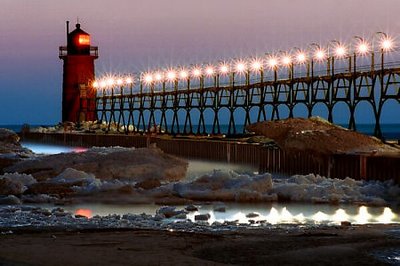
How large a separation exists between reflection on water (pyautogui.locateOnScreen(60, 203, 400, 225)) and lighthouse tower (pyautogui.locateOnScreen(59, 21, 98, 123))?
72386 mm

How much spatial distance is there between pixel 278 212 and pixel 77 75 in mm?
76072

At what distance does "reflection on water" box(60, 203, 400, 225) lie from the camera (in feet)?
55.9

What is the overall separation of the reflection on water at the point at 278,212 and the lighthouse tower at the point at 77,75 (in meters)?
72.4

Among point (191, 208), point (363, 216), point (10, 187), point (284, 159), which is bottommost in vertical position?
point (363, 216)

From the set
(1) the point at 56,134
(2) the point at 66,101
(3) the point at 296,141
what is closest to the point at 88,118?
(2) the point at 66,101

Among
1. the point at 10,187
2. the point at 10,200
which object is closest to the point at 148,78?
the point at 10,187

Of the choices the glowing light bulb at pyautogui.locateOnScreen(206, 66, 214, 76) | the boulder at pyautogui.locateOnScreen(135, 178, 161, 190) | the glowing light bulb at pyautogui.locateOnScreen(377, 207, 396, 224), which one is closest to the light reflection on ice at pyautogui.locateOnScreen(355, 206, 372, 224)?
the glowing light bulb at pyautogui.locateOnScreen(377, 207, 396, 224)

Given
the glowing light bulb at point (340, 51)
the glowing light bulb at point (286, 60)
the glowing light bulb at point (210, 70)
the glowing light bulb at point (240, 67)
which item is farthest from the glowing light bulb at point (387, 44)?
the glowing light bulb at point (210, 70)

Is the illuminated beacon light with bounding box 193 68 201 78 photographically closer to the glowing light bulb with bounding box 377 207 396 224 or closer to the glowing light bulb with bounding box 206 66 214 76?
the glowing light bulb with bounding box 206 66 214 76

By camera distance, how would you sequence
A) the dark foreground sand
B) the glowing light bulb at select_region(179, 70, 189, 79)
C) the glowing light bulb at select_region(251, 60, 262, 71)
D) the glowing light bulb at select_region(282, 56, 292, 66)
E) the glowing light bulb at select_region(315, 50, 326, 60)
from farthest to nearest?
the glowing light bulb at select_region(179, 70, 189, 79)
the glowing light bulb at select_region(251, 60, 262, 71)
the glowing light bulb at select_region(282, 56, 292, 66)
the glowing light bulb at select_region(315, 50, 326, 60)
the dark foreground sand

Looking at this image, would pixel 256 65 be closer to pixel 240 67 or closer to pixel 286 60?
pixel 240 67

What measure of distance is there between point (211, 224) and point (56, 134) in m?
62.4

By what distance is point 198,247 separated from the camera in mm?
12078

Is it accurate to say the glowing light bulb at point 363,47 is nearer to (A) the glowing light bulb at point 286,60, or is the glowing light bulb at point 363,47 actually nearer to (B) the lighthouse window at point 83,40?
(A) the glowing light bulb at point 286,60
